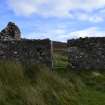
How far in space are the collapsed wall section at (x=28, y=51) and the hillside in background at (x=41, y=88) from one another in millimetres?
2695

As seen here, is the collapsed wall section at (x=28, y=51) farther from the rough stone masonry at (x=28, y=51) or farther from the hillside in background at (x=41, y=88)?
the hillside in background at (x=41, y=88)

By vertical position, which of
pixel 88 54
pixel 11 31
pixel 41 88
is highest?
pixel 11 31

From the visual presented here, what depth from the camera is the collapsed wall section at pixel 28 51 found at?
55.3 feet

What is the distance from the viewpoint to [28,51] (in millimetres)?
17047

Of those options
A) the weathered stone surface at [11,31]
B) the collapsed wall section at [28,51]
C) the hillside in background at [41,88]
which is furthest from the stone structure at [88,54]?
the weathered stone surface at [11,31]

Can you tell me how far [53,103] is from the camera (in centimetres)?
1017

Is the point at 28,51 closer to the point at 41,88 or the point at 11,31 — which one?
the point at 11,31

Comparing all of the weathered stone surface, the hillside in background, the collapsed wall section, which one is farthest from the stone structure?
the weathered stone surface

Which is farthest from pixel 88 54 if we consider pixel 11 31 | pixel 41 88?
pixel 41 88

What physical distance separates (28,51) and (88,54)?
284 centimetres

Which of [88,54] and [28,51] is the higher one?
[28,51]

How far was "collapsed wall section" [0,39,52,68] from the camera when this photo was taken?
16.9m

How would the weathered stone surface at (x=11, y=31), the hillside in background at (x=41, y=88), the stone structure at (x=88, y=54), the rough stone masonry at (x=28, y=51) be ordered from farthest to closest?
1. the weathered stone surface at (x=11, y=31)
2. the stone structure at (x=88, y=54)
3. the rough stone masonry at (x=28, y=51)
4. the hillside in background at (x=41, y=88)

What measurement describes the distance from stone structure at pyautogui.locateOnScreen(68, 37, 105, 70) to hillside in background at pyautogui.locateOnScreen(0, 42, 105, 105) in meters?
2.80
